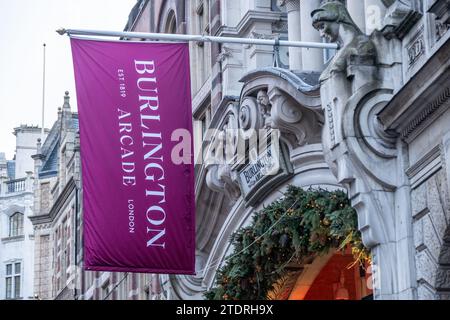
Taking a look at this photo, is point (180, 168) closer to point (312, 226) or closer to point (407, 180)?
point (312, 226)

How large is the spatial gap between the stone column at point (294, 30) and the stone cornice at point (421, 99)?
22.3 feet

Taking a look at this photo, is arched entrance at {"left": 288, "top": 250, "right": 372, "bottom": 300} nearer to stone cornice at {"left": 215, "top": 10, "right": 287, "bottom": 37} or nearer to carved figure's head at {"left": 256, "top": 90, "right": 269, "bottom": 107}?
carved figure's head at {"left": 256, "top": 90, "right": 269, "bottom": 107}

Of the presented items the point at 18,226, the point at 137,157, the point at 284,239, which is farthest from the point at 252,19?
the point at 18,226

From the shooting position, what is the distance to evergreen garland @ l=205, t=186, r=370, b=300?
2039 cm

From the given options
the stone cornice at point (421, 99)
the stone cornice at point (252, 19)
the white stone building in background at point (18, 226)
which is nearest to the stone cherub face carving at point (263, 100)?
the stone cornice at point (252, 19)

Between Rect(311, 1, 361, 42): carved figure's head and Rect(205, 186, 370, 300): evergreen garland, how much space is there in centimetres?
274

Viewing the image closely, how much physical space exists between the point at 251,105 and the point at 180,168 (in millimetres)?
1727

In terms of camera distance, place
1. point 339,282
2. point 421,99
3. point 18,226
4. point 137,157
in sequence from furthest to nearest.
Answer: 1. point 18,226
2. point 339,282
3. point 137,157
4. point 421,99

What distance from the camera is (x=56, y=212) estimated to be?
208ft

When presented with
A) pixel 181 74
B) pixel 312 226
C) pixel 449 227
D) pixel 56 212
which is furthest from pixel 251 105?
pixel 56 212

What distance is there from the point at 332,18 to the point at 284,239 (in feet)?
15.6

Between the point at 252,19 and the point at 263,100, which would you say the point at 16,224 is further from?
the point at 263,100

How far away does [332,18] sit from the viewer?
19328 millimetres
